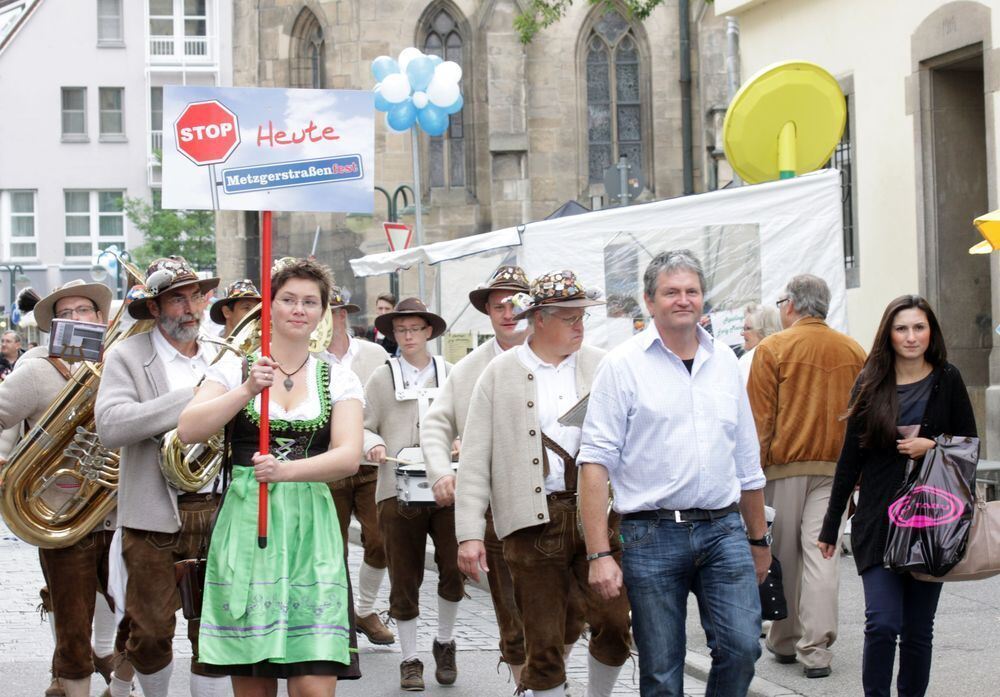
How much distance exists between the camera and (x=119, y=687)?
762 cm

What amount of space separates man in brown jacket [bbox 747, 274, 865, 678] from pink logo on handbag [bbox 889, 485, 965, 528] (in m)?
2.07

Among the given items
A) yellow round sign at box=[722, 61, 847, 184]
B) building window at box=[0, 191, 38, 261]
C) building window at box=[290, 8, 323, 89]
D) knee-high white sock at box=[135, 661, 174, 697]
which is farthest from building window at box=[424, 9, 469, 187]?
building window at box=[0, 191, 38, 261]

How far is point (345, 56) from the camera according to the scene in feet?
109

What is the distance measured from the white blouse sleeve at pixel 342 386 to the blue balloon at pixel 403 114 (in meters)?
12.5

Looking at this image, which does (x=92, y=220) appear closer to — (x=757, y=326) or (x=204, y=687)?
(x=757, y=326)

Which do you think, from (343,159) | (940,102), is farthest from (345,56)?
(343,159)

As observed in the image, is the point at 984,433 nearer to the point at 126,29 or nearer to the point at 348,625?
the point at 348,625

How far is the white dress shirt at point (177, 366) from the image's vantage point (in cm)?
694

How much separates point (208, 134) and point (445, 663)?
149 inches

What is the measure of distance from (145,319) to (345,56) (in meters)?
26.8

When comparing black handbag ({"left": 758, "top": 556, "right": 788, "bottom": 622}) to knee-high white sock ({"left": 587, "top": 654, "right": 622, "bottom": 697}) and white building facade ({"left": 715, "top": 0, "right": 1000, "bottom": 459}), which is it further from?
white building facade ({"left": 715, "top": 0, "right": 1000, "bottom": 459})

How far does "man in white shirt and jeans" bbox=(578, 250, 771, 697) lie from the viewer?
5777 mm

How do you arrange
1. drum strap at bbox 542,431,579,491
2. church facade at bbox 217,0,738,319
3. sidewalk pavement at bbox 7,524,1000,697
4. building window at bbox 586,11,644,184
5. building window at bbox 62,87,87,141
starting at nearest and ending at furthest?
1. drum strap at bbox 542,431,579,491
2. sidewalk pavement at bbox 7,524,1000,697
3. church facade at bbox 217,0,738,319
4. building window at bbox 586,11,644,184
5. building window at bbox 62,87,87,141

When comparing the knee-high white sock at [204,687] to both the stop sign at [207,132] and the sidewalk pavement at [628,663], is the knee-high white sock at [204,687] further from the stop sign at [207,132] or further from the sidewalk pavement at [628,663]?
the stop sign at [207,132]
